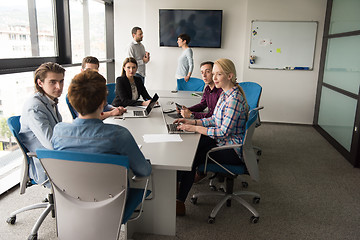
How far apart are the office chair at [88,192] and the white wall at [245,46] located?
194 inches

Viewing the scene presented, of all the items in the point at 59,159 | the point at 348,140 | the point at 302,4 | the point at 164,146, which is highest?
the point at 302,4

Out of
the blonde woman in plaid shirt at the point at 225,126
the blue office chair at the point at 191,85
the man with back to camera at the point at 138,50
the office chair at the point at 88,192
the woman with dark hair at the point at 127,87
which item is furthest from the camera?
the man with back to camera at the point at 138,50

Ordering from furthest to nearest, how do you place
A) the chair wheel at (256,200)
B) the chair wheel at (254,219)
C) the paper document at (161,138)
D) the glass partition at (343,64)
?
the glass partition at (343,64) < the chair wheel at (256,200) < the chair wheel at (254,219) < the paper document at (161,138)

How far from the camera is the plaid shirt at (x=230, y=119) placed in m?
2.47

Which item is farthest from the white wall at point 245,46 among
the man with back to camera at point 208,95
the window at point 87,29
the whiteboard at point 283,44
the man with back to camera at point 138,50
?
the man with back to camera at point 208,95

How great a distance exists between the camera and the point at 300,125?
604 centimetres

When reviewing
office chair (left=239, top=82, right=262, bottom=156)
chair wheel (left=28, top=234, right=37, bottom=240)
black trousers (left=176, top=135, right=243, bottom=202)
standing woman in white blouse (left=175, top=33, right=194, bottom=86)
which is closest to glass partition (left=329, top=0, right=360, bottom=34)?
office chair (left=239, top=82, right=262, bottom=156)

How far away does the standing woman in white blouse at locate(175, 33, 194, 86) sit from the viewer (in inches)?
222

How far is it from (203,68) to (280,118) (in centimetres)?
315

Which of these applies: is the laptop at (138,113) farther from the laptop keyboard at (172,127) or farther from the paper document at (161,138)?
the paper document at (161,138)

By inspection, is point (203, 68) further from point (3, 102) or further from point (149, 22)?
point (149, 22)

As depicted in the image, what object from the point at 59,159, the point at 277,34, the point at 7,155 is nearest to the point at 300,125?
the point at 277,34

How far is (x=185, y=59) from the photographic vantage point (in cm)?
575

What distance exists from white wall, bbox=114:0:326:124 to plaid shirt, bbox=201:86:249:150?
370 cm
